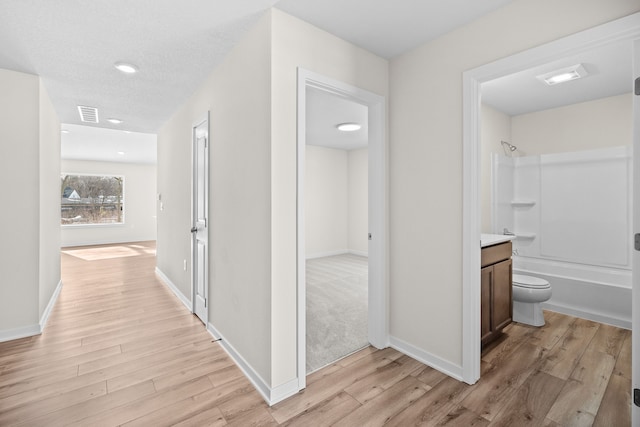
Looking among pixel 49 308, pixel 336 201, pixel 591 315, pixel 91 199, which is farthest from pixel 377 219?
pixel 91 199

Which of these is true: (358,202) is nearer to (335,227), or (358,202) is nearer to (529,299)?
(335,227)

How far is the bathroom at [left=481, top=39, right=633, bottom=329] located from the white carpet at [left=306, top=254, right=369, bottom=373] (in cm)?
193

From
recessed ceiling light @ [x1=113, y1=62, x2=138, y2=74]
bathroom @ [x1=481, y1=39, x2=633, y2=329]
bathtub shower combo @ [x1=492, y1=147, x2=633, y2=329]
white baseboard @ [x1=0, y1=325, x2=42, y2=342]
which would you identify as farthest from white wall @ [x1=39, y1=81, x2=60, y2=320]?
bathtub shower combo @ [x1=492, y1=147, x2=633, y2=329]

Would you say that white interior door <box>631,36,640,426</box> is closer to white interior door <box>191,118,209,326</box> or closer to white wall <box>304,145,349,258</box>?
white interior door <box>191,118,209,326</box>

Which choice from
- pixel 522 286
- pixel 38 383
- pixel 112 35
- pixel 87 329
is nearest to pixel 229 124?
pixel 112 35

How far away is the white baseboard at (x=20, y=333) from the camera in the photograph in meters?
2.76

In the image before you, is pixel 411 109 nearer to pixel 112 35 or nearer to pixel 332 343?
pixel 332 343

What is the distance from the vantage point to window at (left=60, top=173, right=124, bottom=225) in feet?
27.6

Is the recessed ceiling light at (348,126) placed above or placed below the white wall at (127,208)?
above

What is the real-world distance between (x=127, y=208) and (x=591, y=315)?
10907 mm

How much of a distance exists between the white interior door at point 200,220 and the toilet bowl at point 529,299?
3.12 m

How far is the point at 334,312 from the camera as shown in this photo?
11.1ft

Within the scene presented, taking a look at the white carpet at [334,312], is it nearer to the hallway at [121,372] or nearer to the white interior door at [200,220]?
the hallway at [121,372]

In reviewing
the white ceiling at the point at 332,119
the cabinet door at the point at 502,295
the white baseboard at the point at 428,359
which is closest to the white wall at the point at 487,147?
the cabinet door at the point at 502,295
